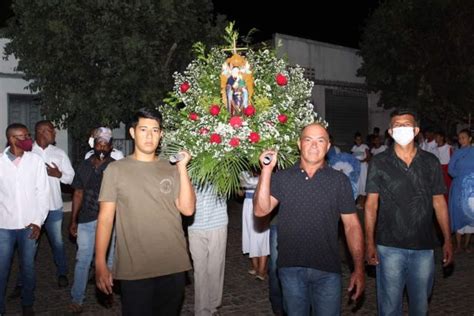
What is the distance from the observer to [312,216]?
389cm

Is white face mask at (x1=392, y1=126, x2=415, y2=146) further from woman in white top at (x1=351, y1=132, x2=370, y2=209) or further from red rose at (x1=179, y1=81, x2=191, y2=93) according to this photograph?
woman in white top at (x1=351, y1=132, x2=370, y2=209)

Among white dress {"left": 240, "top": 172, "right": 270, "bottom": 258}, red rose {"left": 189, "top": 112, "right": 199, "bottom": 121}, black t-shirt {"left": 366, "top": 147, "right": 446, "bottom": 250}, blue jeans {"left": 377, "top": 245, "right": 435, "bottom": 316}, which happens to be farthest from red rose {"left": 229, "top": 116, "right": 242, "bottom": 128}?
white dress {"left": 240, "top": 172, "right": 270, "bottom": 258}

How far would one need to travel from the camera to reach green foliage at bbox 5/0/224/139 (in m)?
13.7

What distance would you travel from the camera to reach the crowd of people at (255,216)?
3.76 metres

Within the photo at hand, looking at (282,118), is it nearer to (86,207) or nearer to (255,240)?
(86,207)

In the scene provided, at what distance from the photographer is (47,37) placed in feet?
46.3

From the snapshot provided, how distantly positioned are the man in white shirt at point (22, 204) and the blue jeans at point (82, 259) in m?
0.48

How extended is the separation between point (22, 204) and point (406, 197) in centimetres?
405

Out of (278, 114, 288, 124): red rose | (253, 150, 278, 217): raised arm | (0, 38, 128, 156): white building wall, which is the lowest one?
(253, 150, 278, 217): raised arm

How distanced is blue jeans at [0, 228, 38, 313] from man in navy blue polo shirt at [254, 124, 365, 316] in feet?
10.3

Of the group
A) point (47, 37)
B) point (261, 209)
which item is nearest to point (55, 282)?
point (261, 209)

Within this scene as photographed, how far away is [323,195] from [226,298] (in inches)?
131

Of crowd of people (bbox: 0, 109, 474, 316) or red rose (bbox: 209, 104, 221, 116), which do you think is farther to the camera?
red rose (bbox: 209, 104, 221, 116)

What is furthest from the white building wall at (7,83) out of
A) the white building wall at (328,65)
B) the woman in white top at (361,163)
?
the woman in white top at (361,163)
